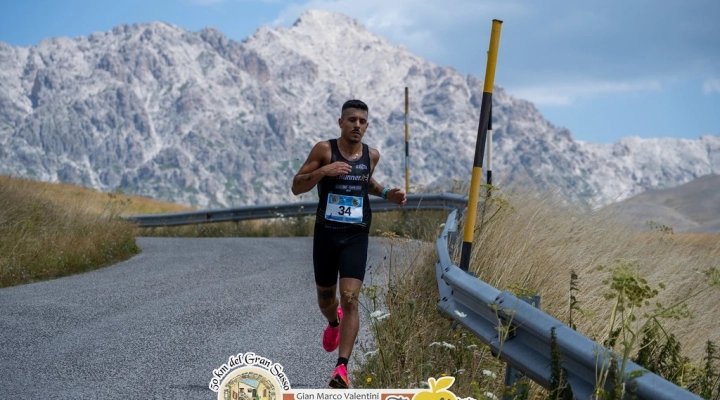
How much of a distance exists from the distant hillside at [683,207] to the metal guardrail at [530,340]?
855 cm

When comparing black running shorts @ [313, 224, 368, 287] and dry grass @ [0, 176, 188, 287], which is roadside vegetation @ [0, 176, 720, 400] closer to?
dry grass @ [0, 176, 188, 287]

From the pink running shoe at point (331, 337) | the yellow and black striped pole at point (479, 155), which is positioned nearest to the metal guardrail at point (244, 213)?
Result: the yellow and black striped pole at point (479, 155)

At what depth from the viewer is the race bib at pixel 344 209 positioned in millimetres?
6113

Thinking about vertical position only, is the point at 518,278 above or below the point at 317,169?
below

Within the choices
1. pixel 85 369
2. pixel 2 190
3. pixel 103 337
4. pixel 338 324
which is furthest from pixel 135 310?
pixel 2 190

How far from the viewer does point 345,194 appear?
20.0ft

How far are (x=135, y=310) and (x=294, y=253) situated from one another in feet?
20.0

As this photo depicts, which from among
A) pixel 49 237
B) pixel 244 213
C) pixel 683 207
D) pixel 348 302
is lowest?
pixel 244 213

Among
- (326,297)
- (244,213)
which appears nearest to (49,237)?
(244,213)

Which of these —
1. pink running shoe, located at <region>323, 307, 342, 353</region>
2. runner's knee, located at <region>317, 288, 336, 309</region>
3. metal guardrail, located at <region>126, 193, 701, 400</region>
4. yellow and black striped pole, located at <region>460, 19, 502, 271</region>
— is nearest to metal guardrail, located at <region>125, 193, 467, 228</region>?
yellow and black striped pole, located at <region>460, 19, 502, 271</region>

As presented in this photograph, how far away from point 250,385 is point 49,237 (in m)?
10.9

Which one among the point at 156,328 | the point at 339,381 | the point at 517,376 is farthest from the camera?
the point at 156,328

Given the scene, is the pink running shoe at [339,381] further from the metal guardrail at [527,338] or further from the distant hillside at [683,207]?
the distant hillside at [683,207]

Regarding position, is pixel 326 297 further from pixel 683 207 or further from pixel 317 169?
pixel 683 207
